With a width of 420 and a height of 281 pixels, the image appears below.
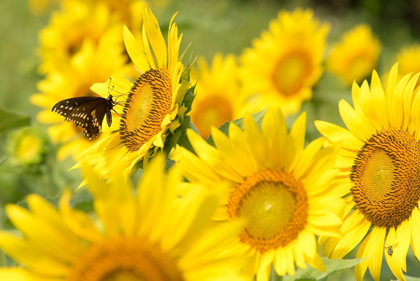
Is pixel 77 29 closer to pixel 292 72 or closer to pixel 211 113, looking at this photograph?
pixel 211 113

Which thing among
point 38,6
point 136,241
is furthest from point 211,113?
point 38,6

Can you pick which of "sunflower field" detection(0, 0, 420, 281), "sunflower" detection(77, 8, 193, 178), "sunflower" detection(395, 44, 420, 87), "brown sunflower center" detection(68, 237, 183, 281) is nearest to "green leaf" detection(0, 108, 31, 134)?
"sunflower field" detection(0, 0, 420, 281)

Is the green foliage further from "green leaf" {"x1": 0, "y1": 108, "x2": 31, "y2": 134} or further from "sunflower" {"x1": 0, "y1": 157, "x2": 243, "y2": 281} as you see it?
"green leaf" {"x1": 0, "y1": 108, "x2": 31, "y2": 134}

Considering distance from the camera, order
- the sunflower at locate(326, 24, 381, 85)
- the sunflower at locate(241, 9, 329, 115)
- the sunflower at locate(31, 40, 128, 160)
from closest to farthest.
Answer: the sunflower at locate(31, 40, 128, 160), the sunflower at locate(241, 9, 329, 115), the sunflower at locate(326, 24, 381, 85)

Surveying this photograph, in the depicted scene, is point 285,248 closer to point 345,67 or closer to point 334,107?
point 345,67

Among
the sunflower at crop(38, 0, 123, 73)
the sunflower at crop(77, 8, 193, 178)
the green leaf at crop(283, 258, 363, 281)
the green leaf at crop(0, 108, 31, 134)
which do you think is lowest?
the green leaf at crop(283, 258, 363, 281)
